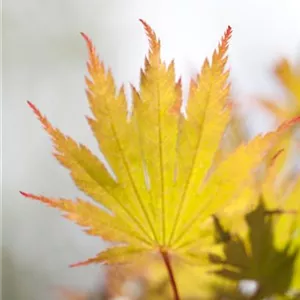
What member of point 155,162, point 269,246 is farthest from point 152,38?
point 269,246

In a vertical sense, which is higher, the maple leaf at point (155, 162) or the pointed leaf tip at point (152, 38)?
the pointed leaf tip at point (152, 38)

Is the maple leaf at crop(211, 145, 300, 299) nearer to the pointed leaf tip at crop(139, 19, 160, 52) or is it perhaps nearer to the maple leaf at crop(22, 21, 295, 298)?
the maple leaf at crop(22, 21, 295, 298)

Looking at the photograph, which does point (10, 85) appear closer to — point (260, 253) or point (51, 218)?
point (51, 218)

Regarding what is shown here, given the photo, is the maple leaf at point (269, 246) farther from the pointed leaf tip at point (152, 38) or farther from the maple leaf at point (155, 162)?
the pointed leaf tip at point (152, 38)

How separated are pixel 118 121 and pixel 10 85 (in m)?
2.87

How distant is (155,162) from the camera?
1.59 ft

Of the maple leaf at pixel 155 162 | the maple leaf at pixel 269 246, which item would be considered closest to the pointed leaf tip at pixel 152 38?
the maple leaf at pixel 155 162

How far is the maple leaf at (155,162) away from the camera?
0.46 metres

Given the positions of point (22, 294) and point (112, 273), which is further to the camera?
point (22, 294)

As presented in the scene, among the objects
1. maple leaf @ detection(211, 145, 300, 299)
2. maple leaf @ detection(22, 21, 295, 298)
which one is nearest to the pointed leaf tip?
maple leaf @ detection(22, 21, 295, 298)

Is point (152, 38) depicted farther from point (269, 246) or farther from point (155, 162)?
point (269, 246)

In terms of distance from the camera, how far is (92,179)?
1.59 ft

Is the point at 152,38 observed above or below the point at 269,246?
above

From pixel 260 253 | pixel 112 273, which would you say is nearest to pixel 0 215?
pixel 112 273
